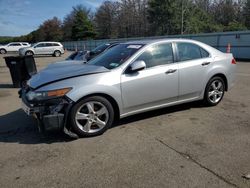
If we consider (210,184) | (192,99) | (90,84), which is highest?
(90,84)

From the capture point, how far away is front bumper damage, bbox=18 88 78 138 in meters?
4.44

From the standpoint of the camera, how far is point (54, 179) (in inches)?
138

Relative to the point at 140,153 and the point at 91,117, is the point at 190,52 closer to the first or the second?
the point at 91,117

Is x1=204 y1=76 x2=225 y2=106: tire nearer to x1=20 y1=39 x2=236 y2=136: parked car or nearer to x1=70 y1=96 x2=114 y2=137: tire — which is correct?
x1=20 y1=39 x2=236 y2=136: parked car

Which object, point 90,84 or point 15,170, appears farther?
point 90,84

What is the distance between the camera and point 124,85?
4996 mm

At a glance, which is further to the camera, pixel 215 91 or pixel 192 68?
pixel 215 91

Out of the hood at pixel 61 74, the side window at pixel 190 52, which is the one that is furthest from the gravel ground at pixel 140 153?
the side window at pixel 190 52

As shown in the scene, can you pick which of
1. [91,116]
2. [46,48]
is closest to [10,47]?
[46,48]

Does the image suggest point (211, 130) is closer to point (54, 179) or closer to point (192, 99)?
point (192, 99)

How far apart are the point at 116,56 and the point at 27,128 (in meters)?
2.14

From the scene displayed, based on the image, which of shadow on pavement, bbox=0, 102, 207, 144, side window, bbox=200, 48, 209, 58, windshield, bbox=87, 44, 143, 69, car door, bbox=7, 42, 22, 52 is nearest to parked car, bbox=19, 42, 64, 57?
car door, bbox=7, 42, 22, 52

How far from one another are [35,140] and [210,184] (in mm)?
2875

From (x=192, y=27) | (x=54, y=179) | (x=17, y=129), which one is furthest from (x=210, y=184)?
(x=192, y=27)
